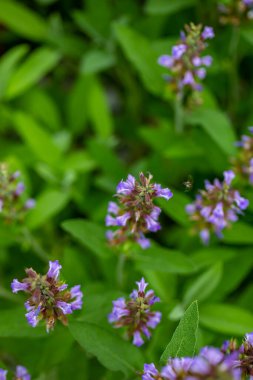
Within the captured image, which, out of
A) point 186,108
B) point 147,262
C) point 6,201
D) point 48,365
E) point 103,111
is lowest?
point 48,365

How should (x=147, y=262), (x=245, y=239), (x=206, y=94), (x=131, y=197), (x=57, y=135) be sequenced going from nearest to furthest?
(x=131, y=197)
(x=147, y=262)
(x=245, y=239)
(x=206, y=94)
(x=57, y=135)

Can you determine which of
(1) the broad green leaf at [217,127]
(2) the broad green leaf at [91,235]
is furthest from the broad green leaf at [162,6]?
(2) the broad green leaf at [91,235]

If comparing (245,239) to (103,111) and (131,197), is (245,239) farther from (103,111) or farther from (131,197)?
(103,111)

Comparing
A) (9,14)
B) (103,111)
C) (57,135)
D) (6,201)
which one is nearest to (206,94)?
(103,111)

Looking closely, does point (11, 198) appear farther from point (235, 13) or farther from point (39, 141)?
point (235, 13)

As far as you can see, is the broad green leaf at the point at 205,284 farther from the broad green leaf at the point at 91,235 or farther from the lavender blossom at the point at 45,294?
the lavender blossom at the point at 45,294

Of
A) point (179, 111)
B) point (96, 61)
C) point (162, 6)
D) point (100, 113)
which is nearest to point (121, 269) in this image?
point (179, 111)

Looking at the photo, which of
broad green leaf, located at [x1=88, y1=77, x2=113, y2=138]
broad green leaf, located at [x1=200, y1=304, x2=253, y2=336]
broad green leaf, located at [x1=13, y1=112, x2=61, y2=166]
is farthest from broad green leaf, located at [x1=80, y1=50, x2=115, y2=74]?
broad green leaf, located at [x1=200, y1=304, x2=253, y2=336]
